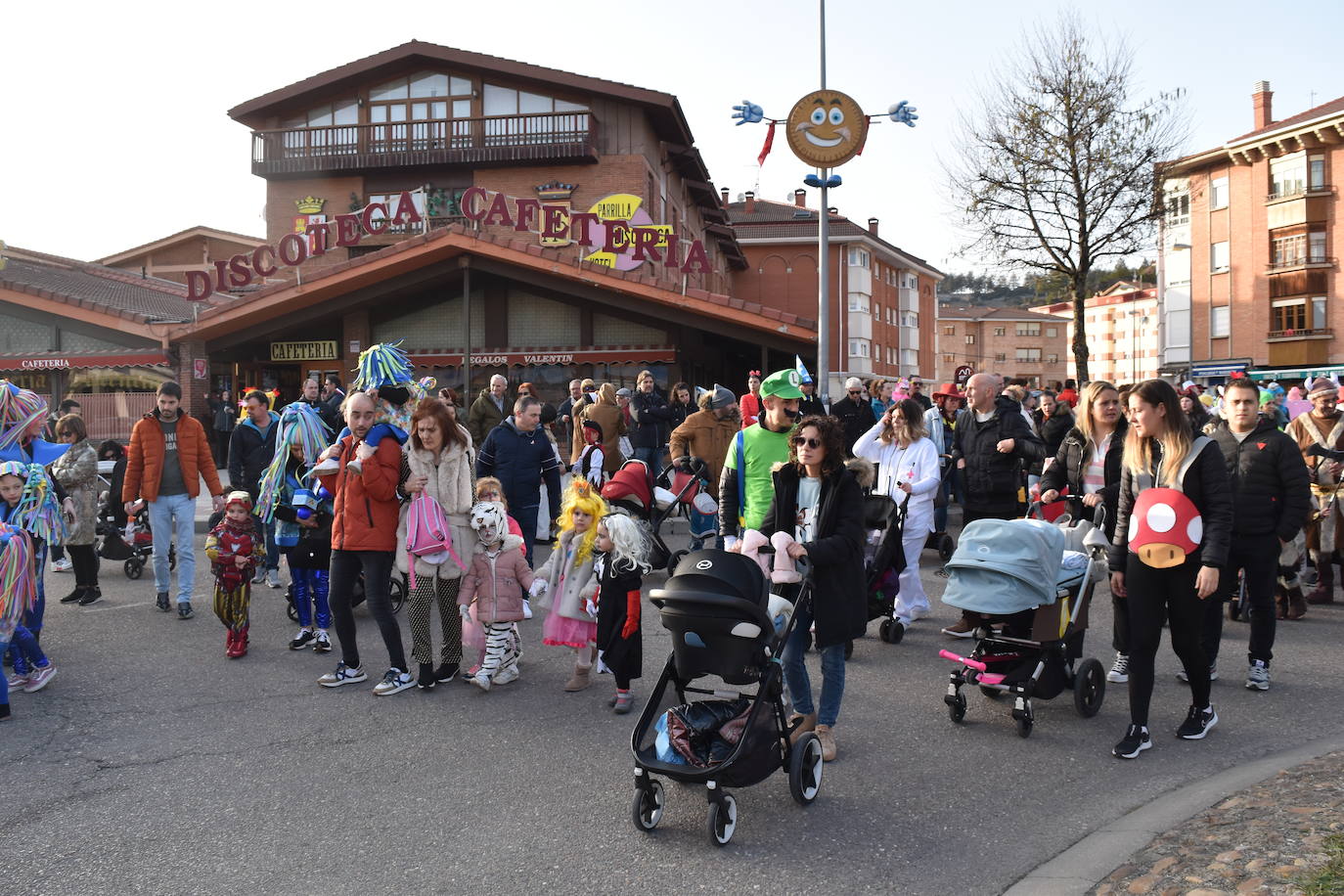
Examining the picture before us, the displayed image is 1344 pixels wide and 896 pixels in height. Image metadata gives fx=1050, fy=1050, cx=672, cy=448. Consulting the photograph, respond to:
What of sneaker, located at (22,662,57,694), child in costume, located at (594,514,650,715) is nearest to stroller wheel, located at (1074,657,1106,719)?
child in costume, located at (594,514,650,715)

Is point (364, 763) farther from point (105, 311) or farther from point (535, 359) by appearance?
point (105, 311)

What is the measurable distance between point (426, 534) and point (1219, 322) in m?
54.9

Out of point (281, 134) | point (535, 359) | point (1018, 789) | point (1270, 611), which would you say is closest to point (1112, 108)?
point (535, 359)

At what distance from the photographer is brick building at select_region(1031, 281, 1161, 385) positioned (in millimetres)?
104688

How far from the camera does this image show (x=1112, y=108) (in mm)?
28594

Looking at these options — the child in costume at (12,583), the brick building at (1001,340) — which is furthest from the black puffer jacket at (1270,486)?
the brick building at (1001,340)

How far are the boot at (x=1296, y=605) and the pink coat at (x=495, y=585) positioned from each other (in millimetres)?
6371

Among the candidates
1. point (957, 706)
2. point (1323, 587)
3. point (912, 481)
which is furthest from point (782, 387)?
point (1323, 587)

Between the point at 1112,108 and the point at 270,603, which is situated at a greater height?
the point at 1112,108

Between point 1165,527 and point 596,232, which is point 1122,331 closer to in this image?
point 596,232

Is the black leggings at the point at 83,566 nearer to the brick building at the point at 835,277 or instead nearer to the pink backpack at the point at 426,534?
the pink backpack at the point at 426,534

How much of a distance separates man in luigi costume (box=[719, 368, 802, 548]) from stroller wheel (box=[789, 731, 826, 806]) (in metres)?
1.64

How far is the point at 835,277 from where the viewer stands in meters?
49.8

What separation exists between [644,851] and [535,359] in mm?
20875
